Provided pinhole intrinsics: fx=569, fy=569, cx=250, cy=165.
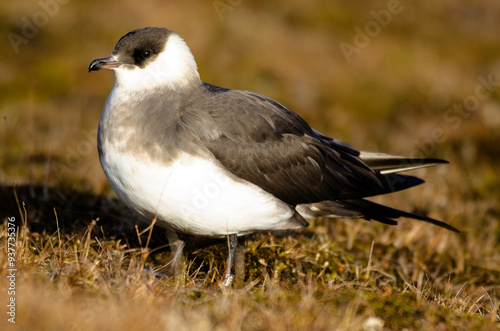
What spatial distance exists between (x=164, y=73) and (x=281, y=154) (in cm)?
97

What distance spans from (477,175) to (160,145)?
5157mm

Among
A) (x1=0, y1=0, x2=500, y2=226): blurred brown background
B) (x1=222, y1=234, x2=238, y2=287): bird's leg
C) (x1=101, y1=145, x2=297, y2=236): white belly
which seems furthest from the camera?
(x1=0, y1=0, x2=500, y2=226): blurred brown background

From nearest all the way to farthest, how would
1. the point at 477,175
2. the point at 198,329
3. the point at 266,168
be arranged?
1. the point at 198,329
2. the point at 266,168
3. the point at 477,175

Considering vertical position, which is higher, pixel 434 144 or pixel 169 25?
pixel 169 25

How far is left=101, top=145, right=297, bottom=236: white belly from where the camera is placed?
132 inches

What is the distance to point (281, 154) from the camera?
385 cm

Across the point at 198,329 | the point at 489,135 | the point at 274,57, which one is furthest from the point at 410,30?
the point at 198,329

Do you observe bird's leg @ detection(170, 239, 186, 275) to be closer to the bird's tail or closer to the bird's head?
the bird's tail

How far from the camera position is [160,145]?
3408 millimetres

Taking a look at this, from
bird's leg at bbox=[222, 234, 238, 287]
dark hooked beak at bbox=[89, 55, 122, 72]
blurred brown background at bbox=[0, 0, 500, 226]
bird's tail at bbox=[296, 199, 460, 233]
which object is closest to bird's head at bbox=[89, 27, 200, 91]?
dark hooked beak at bbox=[89, 55, 122, 72]

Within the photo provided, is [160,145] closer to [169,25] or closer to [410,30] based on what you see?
[169,25]

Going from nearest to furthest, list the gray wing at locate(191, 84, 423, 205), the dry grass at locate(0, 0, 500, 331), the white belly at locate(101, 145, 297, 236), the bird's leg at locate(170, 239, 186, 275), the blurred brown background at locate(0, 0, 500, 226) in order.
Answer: the dry grass at locate(0, 0, 500, 331) → the white belly at locate(101, 145, 297, 236) → the gray wing at locate(191, 84, 423, 205) → the bird's leg at locate(170, 239, 186, 275) → the blurred brown background at locate(0, 0, 500, 226)

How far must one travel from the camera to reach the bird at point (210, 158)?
3.41 m

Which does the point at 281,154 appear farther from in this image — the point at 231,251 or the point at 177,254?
the point at 177,254
